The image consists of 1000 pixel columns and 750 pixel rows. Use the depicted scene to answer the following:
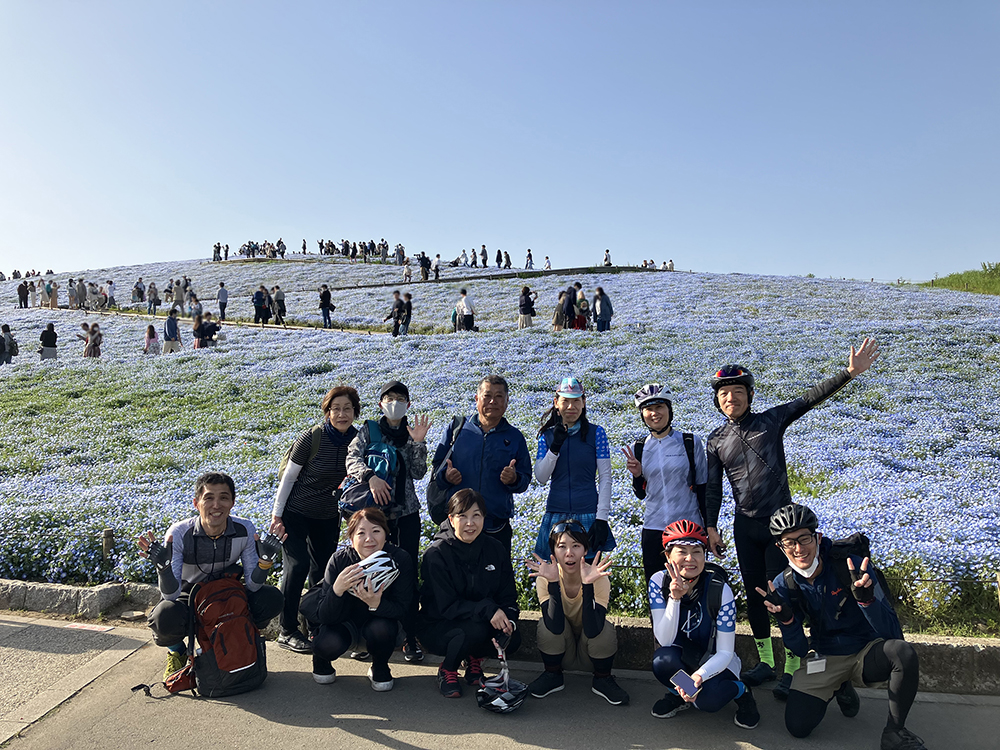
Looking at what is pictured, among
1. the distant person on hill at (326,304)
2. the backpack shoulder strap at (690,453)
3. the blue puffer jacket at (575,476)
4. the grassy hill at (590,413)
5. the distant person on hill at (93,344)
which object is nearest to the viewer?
the backpack shoulder strap at (690,453)

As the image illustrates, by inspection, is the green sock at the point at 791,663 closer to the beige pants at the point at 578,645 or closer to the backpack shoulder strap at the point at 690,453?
the beige pants at the point at 578,645

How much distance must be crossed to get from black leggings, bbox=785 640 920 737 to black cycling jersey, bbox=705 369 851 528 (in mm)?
1086

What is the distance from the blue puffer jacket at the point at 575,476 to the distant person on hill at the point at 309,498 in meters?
1.78

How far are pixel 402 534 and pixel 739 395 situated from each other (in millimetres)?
2900

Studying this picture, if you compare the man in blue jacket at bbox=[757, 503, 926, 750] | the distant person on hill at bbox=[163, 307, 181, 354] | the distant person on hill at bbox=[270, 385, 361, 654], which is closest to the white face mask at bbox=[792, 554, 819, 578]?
the man in blue jacket at bbox=[757, 503, 926, 750]

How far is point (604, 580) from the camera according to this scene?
15.0ft

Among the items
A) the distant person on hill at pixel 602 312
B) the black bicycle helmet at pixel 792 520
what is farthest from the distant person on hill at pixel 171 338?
the black bicycle helmet at pixel 792 520

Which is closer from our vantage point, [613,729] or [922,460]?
[613,729]

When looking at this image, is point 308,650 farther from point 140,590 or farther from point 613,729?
point 613,729

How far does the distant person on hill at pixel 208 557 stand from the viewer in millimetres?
4668

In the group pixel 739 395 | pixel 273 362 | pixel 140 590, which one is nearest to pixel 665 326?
pixel 273 362

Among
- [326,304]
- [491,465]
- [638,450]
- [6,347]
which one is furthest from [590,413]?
[6,347]

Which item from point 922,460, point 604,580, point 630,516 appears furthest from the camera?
point 922,460

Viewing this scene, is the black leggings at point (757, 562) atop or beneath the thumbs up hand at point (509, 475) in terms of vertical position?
beneath
